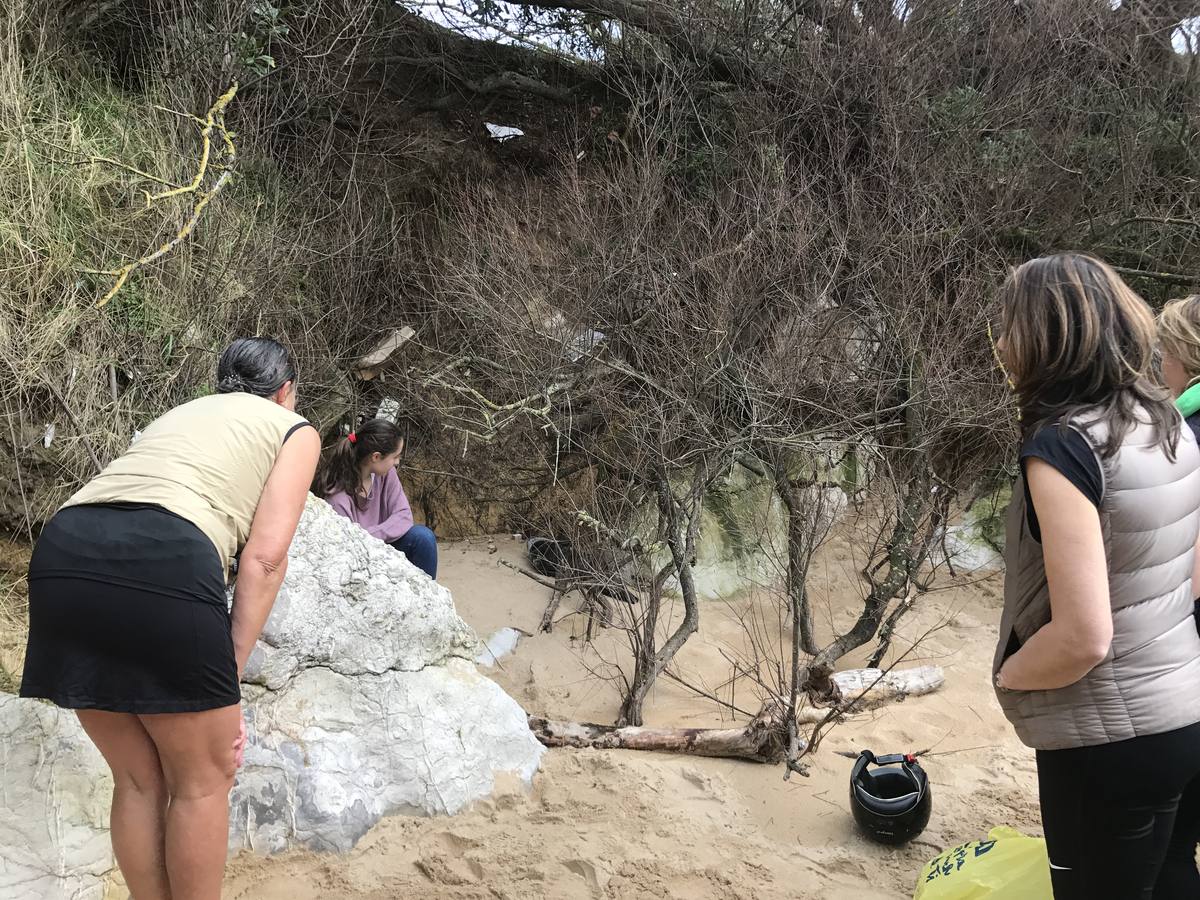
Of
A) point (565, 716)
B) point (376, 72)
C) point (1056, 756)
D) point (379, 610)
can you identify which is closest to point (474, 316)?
point (376, 72)

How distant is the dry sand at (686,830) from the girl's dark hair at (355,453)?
1754mm

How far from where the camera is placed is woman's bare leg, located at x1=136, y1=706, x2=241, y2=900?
172 centimetres

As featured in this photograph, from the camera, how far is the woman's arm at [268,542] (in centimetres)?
187

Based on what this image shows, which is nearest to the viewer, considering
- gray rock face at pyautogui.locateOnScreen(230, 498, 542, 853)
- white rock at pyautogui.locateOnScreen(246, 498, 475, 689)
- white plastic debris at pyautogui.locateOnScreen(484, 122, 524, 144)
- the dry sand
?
the dry sand

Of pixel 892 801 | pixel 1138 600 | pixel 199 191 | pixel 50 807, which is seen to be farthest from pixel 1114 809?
pixel 199 191

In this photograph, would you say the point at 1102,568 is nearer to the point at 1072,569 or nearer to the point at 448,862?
the point at 1072,569

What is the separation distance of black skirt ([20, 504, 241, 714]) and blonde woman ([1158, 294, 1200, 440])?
2.22m

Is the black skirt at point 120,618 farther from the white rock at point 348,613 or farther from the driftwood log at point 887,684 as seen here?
the driftwood log at point 887,684

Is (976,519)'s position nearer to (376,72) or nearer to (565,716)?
(565,716)

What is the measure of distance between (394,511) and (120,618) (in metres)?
2.77

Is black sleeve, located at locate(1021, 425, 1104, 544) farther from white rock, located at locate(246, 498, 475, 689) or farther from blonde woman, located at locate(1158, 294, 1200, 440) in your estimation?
white rock, located at locate(246, 498, 475, 689)

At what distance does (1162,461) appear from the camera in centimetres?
142

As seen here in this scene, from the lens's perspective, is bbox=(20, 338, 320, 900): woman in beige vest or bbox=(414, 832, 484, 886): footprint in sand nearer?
bbox=(20, 338, 320, 900): woman in beige vest

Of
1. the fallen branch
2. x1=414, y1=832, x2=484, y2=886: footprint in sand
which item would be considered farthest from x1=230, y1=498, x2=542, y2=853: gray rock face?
the fallen branch
